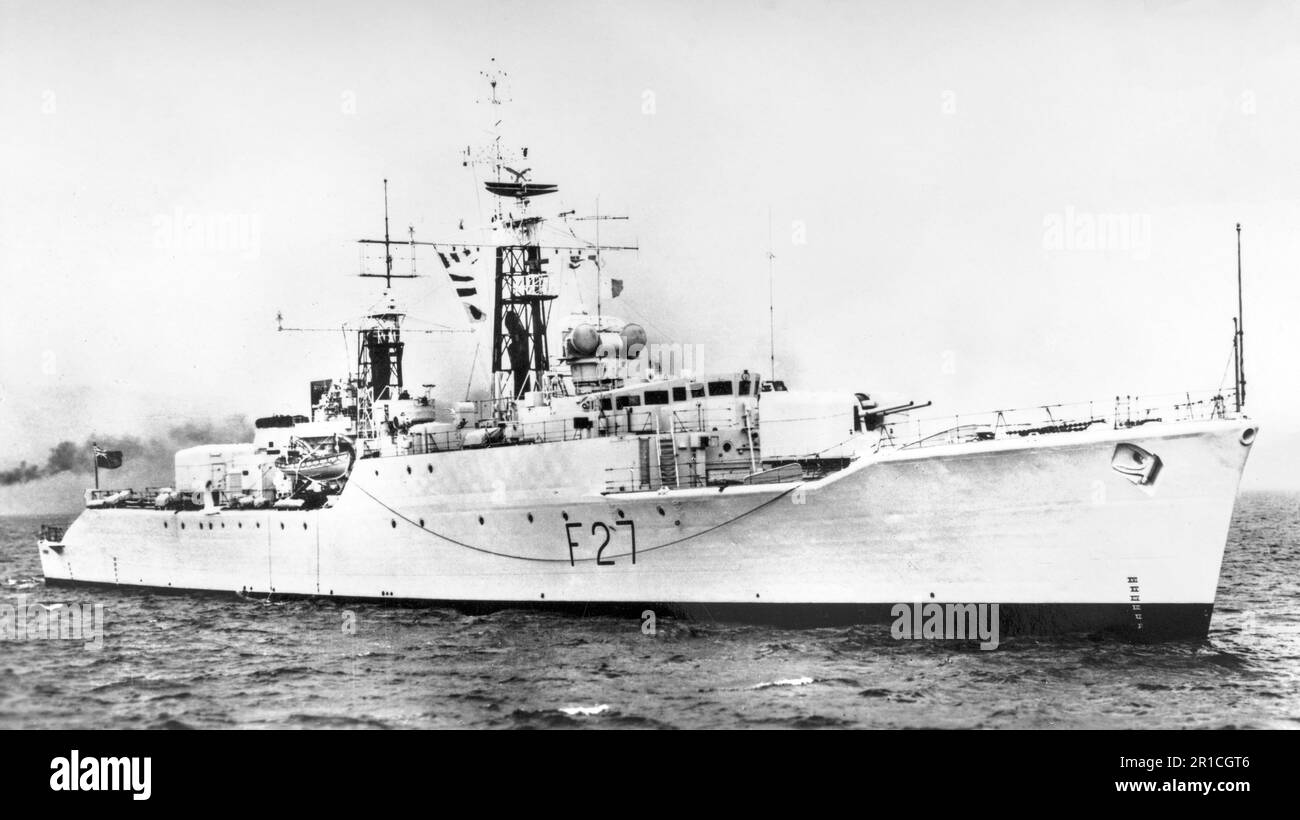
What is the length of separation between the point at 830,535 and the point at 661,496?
2873 mm

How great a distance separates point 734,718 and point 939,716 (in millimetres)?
2265

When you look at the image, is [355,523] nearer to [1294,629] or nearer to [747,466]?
[747,466]

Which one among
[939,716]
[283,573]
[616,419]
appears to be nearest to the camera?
[939,716]

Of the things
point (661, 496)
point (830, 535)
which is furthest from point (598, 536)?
point (830, 535)

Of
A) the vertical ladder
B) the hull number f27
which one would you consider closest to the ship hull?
the hull number f27

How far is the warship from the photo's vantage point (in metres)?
14.9

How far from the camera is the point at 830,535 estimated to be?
1661cm

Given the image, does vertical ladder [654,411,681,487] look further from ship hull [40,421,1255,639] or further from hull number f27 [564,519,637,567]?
hull number f27 [564,519,637,567]

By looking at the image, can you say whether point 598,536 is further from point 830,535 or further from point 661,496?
point 830,535

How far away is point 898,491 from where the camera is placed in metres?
16.0

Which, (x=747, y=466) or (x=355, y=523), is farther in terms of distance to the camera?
(x=355, y=523)

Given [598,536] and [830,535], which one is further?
[598,536]
